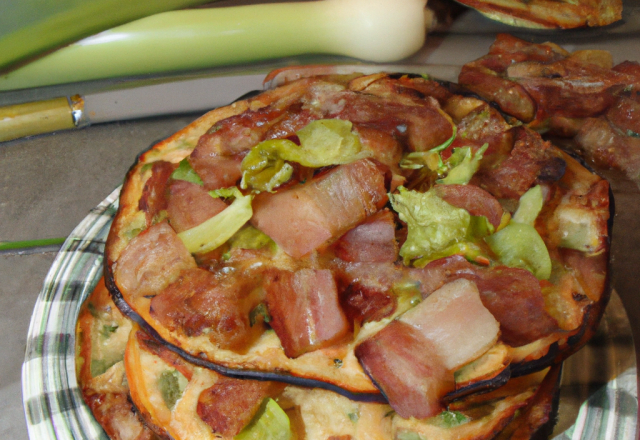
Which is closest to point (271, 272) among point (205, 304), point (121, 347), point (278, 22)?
point (205, 304)

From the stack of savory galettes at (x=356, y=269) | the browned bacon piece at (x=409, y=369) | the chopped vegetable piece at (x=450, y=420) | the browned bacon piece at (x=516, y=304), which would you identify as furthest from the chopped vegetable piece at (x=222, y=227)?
the chopped vegetable piece at (x=450, y=420)

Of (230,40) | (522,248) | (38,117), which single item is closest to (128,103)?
(38,117)

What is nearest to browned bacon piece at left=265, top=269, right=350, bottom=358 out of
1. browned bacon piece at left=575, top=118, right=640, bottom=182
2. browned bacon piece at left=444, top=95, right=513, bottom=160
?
browned bacon piece at left=444, top=95, right=513, bottom=160

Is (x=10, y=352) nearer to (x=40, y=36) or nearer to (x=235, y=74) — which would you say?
(x=40, y=36)

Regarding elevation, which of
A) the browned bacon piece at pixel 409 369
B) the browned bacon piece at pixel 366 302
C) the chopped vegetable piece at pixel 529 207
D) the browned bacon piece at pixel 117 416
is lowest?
the browned bacon piece at pixel 117 416

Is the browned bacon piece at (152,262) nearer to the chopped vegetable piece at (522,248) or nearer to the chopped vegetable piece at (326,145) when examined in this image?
the chopped vegetable piece at (326,145)

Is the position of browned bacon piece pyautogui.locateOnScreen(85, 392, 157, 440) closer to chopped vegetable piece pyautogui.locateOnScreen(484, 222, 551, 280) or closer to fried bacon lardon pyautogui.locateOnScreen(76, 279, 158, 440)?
fried bacon lardon pyautogui.locateOnScreen(76, 279, 158, 440)
